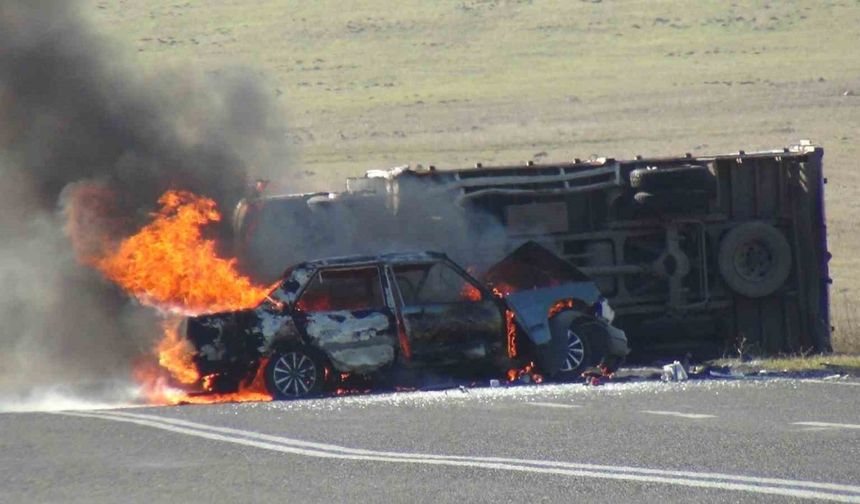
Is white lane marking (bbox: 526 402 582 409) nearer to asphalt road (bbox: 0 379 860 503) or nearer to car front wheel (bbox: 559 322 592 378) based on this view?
asphalt road (bbox: 0 379 860 503)

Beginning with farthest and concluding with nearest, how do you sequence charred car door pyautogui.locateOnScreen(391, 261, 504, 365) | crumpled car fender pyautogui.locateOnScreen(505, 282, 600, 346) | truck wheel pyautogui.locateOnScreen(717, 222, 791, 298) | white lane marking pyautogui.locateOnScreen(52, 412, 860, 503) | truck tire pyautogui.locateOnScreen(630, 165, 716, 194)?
1. truck wheel pyautogui.locateOnScreen(717, 222, 791, 298)
2. truck tire pyautogui.locateOnScreen(630, 165, 716, 194)
3. crumpled car fender pyautogui.locateOnScreen(505, 282, 600, 346)
4. charred car door pyautogui.locateOnScreen(391, 261, 504, 365)
5. white lane marking pyautogui.locateOnScreen(52, 412, 860, 503)

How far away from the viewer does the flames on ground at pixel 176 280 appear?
15.9 m

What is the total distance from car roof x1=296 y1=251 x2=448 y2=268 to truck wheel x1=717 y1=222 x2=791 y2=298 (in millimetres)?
4210

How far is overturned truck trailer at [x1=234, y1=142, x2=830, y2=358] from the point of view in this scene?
18172mm

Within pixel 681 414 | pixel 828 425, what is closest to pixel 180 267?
pixel 681 414

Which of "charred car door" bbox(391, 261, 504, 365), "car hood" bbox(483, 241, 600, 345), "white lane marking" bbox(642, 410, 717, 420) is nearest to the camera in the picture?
"white lane marking" bbox(642, 410, 717, 420)

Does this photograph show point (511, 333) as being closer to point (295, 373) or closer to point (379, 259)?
point (379, 259)

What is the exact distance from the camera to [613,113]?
54.6m

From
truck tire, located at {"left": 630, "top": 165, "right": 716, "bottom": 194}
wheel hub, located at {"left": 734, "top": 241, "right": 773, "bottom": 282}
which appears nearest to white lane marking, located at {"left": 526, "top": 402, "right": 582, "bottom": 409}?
truck tire, located at {"left": 630, "top": 165, "right": 716, "bottom": 194}

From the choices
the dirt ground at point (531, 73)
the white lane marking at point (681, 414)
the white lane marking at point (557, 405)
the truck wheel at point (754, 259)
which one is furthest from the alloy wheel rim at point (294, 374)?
the dirt ground at point (531, 73)

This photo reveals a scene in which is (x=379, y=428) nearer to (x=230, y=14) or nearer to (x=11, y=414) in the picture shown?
(x=11, y=414)

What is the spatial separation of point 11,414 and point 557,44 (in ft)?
185

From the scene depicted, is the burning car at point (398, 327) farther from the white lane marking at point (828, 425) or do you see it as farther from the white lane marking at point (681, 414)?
the white lane marking at point (828, 425)

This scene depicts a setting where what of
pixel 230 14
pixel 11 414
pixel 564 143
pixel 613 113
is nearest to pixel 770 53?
pixel 613 113
